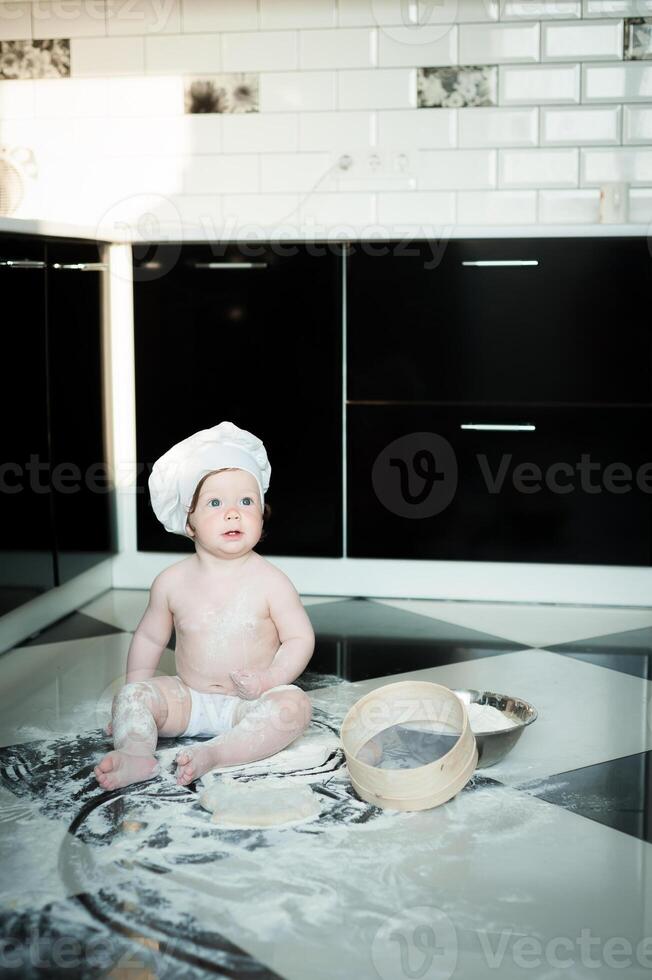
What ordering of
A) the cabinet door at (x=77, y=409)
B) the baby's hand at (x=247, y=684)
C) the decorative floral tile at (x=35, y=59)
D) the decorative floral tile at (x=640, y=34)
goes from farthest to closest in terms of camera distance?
the decorative floral tile at (x=35, y=59), the decorative floral tile at (x=640, y=34), the cabinet door at (x=77, y=409), the baby's hand at (x=247, y=684)

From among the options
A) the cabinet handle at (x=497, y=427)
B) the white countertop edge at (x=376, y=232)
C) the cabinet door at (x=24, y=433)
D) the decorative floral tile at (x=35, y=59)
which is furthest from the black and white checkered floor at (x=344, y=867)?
the decorative floral tile at (x=35, y=59)

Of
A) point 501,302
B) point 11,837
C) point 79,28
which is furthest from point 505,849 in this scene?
point 79,28

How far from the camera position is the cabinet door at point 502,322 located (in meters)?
2.55

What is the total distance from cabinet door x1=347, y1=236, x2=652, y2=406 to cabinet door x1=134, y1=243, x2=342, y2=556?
3.8 inches

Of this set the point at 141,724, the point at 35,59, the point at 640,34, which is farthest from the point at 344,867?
the point at 35,59

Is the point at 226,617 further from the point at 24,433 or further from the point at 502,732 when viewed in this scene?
the point at 24,433

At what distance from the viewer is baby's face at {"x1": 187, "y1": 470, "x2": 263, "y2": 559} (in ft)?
5.93

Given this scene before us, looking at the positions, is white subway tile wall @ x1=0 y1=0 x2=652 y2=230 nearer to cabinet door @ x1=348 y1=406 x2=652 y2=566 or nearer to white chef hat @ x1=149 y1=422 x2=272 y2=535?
cabinet door @ x1=348 y1=406 x2=652 y2=566

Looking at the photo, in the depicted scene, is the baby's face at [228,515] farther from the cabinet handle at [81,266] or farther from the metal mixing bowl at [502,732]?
the cabinet handle at [81,266]

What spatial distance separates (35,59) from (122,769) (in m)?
2.45

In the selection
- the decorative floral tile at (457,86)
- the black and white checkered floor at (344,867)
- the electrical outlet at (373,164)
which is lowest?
the black and white checkered floor at (344,867)

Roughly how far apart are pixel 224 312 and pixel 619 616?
47.4 inches

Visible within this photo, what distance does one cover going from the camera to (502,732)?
164 cm

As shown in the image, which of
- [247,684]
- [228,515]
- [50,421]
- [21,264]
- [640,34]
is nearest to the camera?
[247,684]
